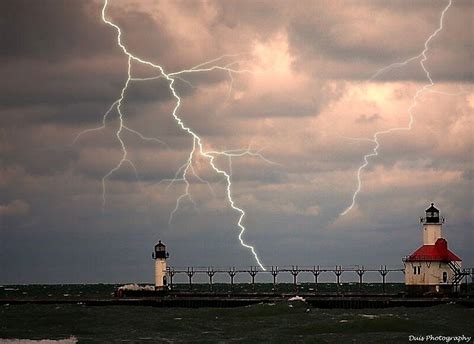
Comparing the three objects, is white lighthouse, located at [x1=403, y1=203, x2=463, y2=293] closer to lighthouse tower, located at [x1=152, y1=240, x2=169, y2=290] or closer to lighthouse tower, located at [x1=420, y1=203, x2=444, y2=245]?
lighthouse tower, located at [x1=420, y1=203, x2=444, y2=245]

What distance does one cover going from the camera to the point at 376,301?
284 ft

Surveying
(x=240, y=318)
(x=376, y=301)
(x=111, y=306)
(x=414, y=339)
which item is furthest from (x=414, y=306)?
(x=111, y=306)

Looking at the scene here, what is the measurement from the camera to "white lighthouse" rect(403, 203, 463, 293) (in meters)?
86.9

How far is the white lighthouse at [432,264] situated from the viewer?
86.9 meters

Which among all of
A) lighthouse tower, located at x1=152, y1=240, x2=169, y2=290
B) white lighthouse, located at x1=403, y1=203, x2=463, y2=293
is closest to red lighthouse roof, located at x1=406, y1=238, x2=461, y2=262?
white lighthouse, located at x1=403, y1=203, x2=463, y2=293

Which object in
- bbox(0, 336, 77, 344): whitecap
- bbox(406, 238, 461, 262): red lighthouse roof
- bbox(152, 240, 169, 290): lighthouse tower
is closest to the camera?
bbox(0, 336, 77, 344): whitecap

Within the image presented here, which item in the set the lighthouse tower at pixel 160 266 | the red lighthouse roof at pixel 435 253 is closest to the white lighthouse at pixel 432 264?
the red lighthouse roof at pixel 435 253

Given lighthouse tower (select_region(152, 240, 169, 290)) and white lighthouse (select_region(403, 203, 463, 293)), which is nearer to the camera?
white lighthouse (select_region(403, 203, 463, 293))

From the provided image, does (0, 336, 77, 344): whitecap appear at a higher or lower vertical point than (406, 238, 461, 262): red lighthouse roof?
lower

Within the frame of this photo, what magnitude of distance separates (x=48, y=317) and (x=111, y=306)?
28.9 ft

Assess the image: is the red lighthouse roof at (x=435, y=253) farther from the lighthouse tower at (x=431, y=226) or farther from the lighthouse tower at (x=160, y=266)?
the lighthouse tower at (x=160, y=266)

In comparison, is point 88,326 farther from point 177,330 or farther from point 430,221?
point 430,221

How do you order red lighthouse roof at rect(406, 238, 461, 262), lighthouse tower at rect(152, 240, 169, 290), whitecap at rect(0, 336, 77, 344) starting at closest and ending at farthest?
whitecap at rect(0, 336, 77, 344)
red lighthouse roof at rect(406, 238, 461, 262)
lighthouse tower at rect(152, 240, 169, 290)

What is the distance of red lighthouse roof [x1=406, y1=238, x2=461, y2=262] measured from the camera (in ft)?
284
